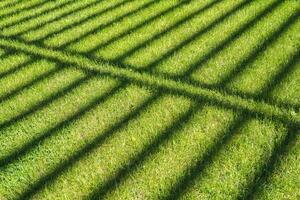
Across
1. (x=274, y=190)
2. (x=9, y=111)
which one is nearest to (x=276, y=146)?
(x=274, y=190)

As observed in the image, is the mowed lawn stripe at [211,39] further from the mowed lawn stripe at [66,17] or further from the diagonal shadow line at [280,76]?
the mowed lawn stripe at [66,17]

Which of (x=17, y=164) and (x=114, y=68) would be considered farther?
(x=114, y=68)

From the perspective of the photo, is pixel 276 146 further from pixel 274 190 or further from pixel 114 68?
pixel 114 68

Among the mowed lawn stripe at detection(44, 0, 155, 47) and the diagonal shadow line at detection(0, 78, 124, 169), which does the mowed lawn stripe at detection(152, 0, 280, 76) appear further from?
the mowed lawn stripe at detection(44, 0, 155, 47)

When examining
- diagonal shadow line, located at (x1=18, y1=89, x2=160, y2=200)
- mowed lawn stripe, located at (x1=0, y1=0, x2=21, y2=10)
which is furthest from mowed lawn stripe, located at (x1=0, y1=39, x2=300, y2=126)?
mowed lawn stripe, located at (x1=0, y1=0, x2=21, y2=10)

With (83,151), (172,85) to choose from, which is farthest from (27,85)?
(172,85)

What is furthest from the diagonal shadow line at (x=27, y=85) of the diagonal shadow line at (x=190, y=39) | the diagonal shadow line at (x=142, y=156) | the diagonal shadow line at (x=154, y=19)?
the diagonal shadow line at (x=142, y=156)
